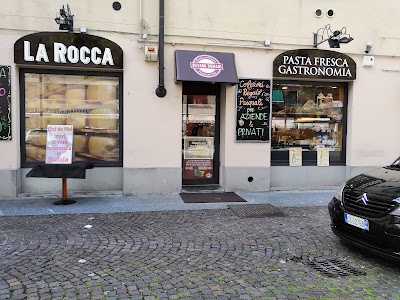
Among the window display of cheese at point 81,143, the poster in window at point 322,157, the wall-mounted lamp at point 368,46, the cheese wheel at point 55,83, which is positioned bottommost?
the poster in window at point 322,157

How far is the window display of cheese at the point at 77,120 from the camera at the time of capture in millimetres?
8219

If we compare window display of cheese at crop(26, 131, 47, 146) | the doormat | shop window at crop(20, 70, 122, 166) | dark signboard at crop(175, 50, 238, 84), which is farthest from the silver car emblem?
window display of cheese at crop(26, 131, 47, 146)

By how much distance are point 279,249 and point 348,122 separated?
530 centimetres

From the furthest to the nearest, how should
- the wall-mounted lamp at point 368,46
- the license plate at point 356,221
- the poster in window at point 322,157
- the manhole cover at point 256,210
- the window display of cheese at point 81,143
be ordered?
the poster in window at point 322,157 < the wall-mounted lamp at point 368,46 < the window display of cheese at point 81,143 < the manhole cover at point 256,210 < the license plate at point 356,221

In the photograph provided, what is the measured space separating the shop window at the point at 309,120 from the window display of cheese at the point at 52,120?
4.79 metres

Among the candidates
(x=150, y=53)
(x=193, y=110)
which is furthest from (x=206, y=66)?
(x=193, y=110)

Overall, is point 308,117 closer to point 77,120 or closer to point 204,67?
point 204,67

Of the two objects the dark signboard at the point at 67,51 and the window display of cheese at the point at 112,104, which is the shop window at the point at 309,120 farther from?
the dark signboard at the point at 67,51

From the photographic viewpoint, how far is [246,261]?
4602 mm

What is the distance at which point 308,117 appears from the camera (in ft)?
30.9

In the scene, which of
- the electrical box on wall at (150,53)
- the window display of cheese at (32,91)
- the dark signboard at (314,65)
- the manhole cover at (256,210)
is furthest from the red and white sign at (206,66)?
the window display of cheese at (32,91)

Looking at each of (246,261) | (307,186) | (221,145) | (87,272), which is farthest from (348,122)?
(87,272)

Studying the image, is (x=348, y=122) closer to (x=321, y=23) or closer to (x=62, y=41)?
(x=321, y=23)

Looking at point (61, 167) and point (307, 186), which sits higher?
point (61, 167)
